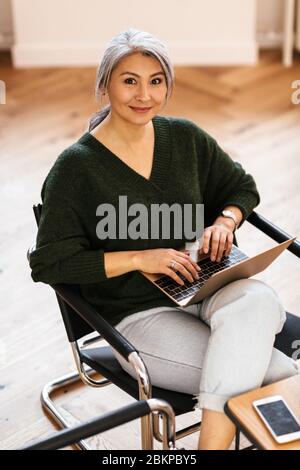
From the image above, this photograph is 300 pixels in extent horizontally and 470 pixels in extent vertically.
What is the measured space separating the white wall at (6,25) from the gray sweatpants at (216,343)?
2788mm

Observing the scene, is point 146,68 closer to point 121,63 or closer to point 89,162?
point 121,63

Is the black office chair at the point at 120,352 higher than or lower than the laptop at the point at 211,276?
lower

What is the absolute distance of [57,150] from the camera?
3.57m

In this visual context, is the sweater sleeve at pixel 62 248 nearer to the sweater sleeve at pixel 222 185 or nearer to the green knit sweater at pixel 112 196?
the green knit sweater at pixel 112 196

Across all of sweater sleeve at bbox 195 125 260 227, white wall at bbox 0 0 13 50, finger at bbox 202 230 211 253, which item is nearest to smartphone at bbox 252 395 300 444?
finger at bbox 202 230 211 253

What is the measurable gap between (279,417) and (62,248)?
0.61 metres

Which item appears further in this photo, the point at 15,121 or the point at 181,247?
the point at 15,121

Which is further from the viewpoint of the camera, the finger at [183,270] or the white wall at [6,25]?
the white wall at [6,25]

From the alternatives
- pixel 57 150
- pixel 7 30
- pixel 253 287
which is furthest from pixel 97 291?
pixel 7 30

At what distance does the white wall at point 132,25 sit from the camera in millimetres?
4137

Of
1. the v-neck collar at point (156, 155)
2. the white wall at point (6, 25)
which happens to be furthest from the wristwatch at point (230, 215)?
the white wall at point (6, 25)

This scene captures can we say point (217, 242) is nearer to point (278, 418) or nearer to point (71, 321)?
point (71, 321)

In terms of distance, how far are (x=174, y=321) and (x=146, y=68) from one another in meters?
0.57

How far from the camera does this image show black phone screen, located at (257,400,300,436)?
5.15ft
